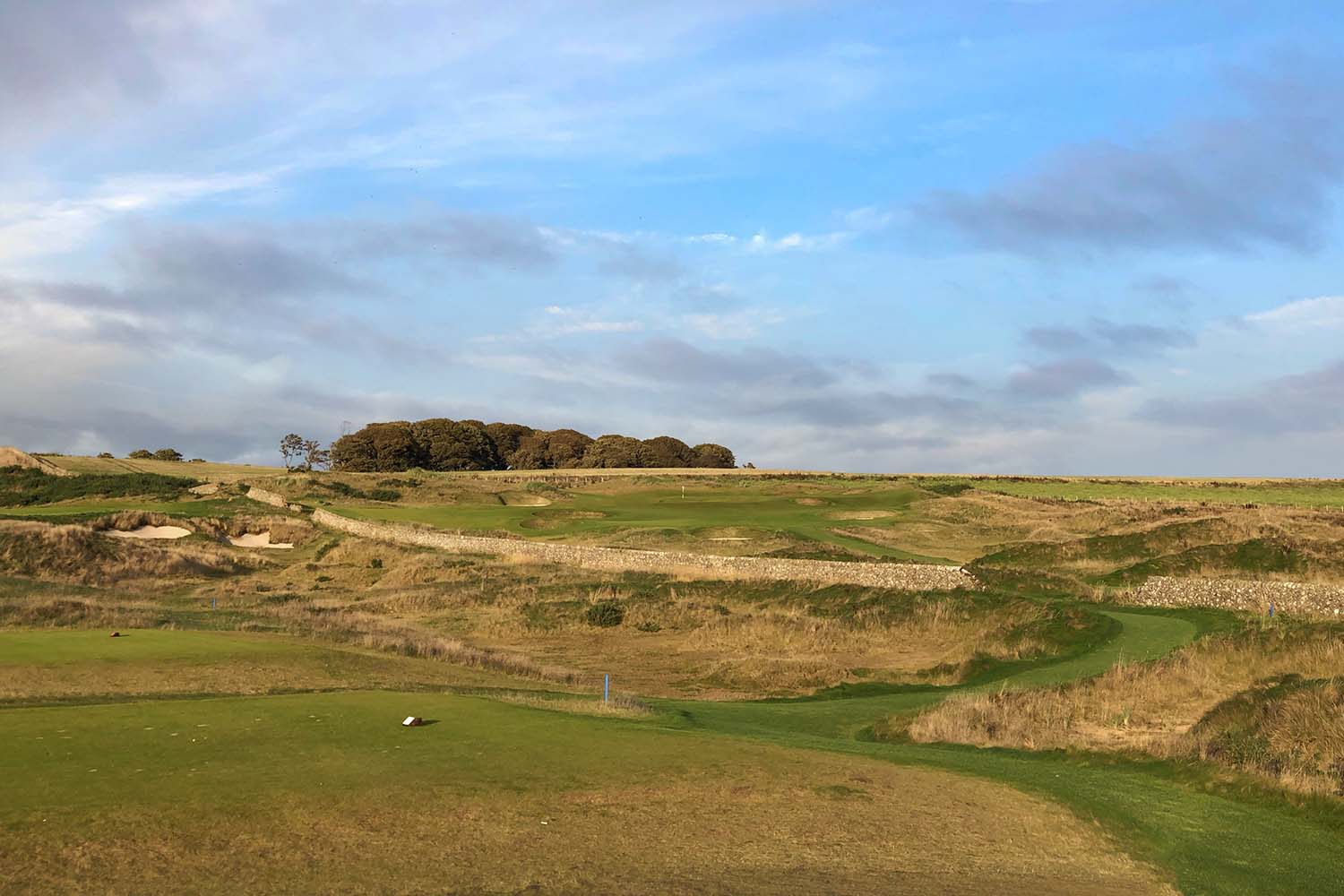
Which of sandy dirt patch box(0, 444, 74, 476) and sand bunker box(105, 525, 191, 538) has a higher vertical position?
sandy dirt patch box(0, 444, 74, 476)

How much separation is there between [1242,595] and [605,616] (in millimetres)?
22952

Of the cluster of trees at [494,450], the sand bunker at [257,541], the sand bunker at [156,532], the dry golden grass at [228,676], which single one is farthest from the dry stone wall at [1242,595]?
the cluster of trees at [494,450]

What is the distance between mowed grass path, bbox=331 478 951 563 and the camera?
64000 millimetres

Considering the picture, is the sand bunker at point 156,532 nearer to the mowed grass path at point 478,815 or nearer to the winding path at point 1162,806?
the winding path at point 1162,806

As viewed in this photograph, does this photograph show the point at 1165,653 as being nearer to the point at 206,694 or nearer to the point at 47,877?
the point at 206,694

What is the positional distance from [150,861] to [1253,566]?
40.3 metres

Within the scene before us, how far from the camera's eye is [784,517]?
72125mm

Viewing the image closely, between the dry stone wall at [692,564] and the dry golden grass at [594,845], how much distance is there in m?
28.9

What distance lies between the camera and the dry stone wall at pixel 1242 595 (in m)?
30.7

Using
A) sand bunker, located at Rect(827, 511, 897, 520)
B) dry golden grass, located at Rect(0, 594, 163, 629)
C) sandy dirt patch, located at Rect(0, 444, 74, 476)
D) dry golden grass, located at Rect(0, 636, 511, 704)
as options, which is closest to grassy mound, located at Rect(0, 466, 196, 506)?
sandy dirt patch, located at Rect(0, 444, 74, 476)

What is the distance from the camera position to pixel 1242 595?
3284 cm

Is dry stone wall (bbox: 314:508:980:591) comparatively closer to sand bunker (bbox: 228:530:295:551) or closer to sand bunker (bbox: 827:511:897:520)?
sand bunker (bbox: 228:530:295:551)

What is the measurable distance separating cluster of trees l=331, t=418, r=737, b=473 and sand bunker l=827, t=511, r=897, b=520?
74.3 m

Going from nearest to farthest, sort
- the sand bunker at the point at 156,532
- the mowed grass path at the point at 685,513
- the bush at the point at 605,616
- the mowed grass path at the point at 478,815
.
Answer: the mowed grass path at the point at 478,815 < the bush at the point at 605,616 < the mowed grass path at the point at 685,513 < the sand bunker at the point at 156,532
